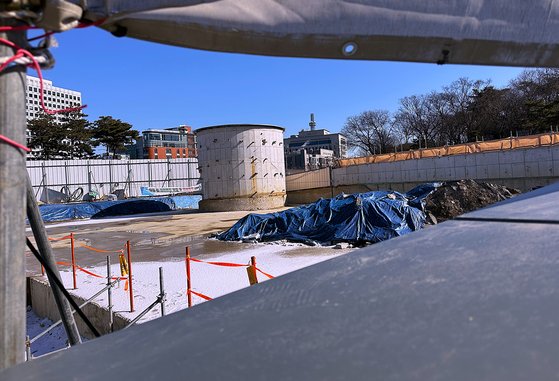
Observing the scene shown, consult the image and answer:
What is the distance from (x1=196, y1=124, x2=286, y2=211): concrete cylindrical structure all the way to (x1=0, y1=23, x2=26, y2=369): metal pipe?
27832 mm

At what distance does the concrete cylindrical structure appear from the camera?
2965 centimetres

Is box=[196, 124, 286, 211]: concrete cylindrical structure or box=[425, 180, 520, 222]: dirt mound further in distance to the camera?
box=[196, 124, 286, 211]: concrete cylindrical structure

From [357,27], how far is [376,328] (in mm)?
1354

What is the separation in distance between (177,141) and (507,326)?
318 ft

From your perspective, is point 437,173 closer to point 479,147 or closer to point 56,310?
point 479,147

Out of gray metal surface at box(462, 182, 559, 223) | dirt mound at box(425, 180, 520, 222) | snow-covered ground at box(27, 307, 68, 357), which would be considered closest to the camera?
gray metal surface at box(462, 182, 559, 223)

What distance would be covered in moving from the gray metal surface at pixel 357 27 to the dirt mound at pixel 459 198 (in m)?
13.4

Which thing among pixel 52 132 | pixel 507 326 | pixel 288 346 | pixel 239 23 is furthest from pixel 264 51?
pixel 52 132

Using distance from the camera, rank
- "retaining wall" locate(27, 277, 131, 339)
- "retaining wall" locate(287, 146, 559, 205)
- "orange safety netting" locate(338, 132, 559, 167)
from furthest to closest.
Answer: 1. "orange safety netting" locate(338, 132, 559, 167)
2. "retaining wall" locate(287, 146, 559, 205)
3. "retaining wall" locate(27, 277, 131, 339)

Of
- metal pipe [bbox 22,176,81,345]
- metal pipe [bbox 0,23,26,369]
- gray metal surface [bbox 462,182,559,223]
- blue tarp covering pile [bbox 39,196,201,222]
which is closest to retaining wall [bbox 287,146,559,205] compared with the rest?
blue tarp covering pile [bbox 39,196,201,222]

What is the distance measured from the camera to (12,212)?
5.24ft

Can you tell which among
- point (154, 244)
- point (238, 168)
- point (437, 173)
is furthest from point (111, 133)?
point (154, 244)

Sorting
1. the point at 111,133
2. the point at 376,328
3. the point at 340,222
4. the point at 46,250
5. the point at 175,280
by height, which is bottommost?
the point at 175,280

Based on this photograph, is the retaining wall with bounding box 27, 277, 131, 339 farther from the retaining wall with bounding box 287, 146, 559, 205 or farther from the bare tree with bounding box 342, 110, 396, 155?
the bare tree with bounding box 342, 110, 396, 155
